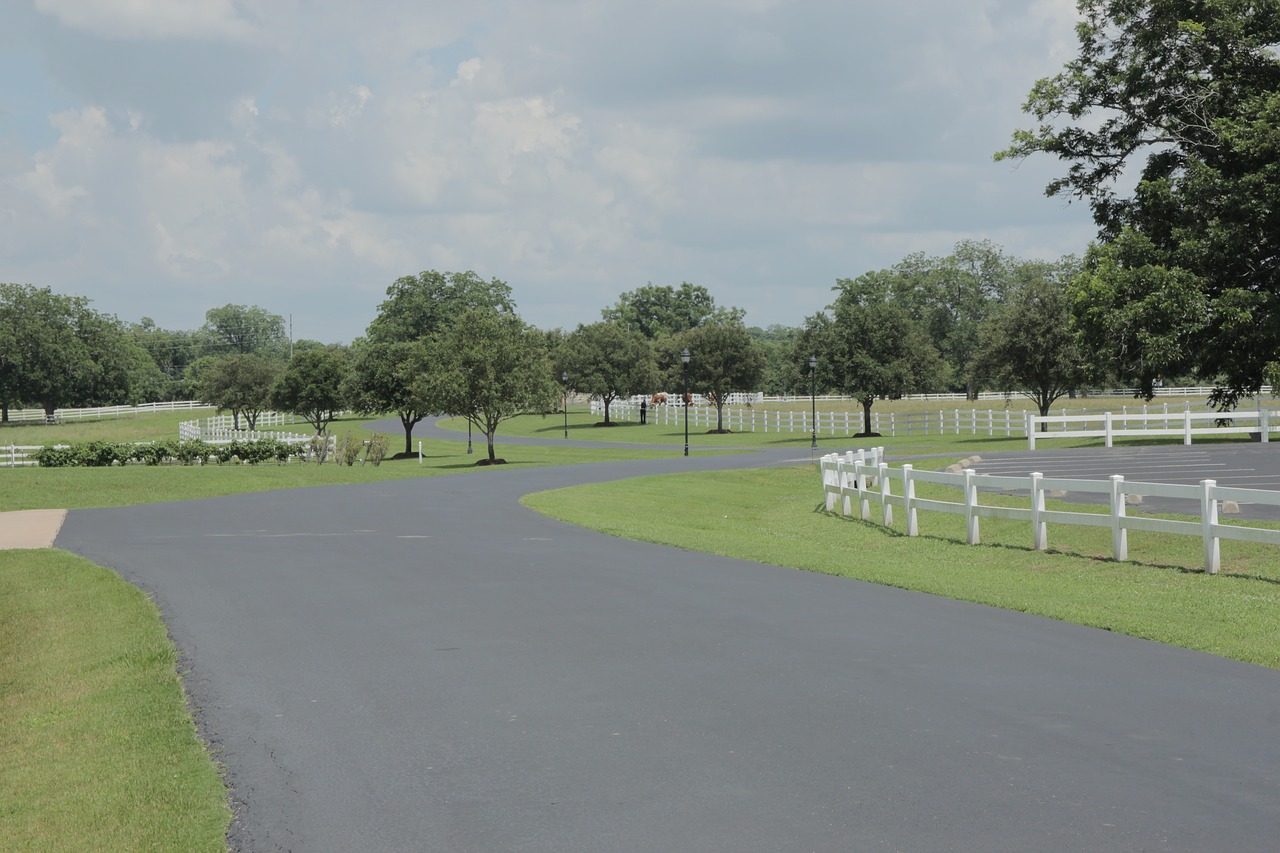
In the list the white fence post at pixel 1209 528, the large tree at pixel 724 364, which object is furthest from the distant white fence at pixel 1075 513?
the large tree at pixel 724 364

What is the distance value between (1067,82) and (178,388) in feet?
500

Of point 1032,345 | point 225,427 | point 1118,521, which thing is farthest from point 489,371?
point 225,427

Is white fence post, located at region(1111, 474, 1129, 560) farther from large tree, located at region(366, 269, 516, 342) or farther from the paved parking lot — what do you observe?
large tree, located at region(366, 269, 516, 342)

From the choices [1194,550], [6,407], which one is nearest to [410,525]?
[1194,550]

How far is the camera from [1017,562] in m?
17.5

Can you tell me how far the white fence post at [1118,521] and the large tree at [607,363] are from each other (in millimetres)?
81408

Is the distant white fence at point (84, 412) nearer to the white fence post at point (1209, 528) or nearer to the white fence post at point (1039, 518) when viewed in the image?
the white fence post at point (1039, 518)

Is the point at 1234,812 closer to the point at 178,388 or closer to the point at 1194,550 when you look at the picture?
the point at 1194,550

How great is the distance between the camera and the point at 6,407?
114 m

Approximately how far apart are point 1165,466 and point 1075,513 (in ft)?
55.4

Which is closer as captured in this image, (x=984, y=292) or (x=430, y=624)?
(x=430, y=624)

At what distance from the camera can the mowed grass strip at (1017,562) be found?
1182cm

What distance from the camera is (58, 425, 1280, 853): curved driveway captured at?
19.4 feet

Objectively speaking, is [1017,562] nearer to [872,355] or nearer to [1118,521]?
[1118,521]
